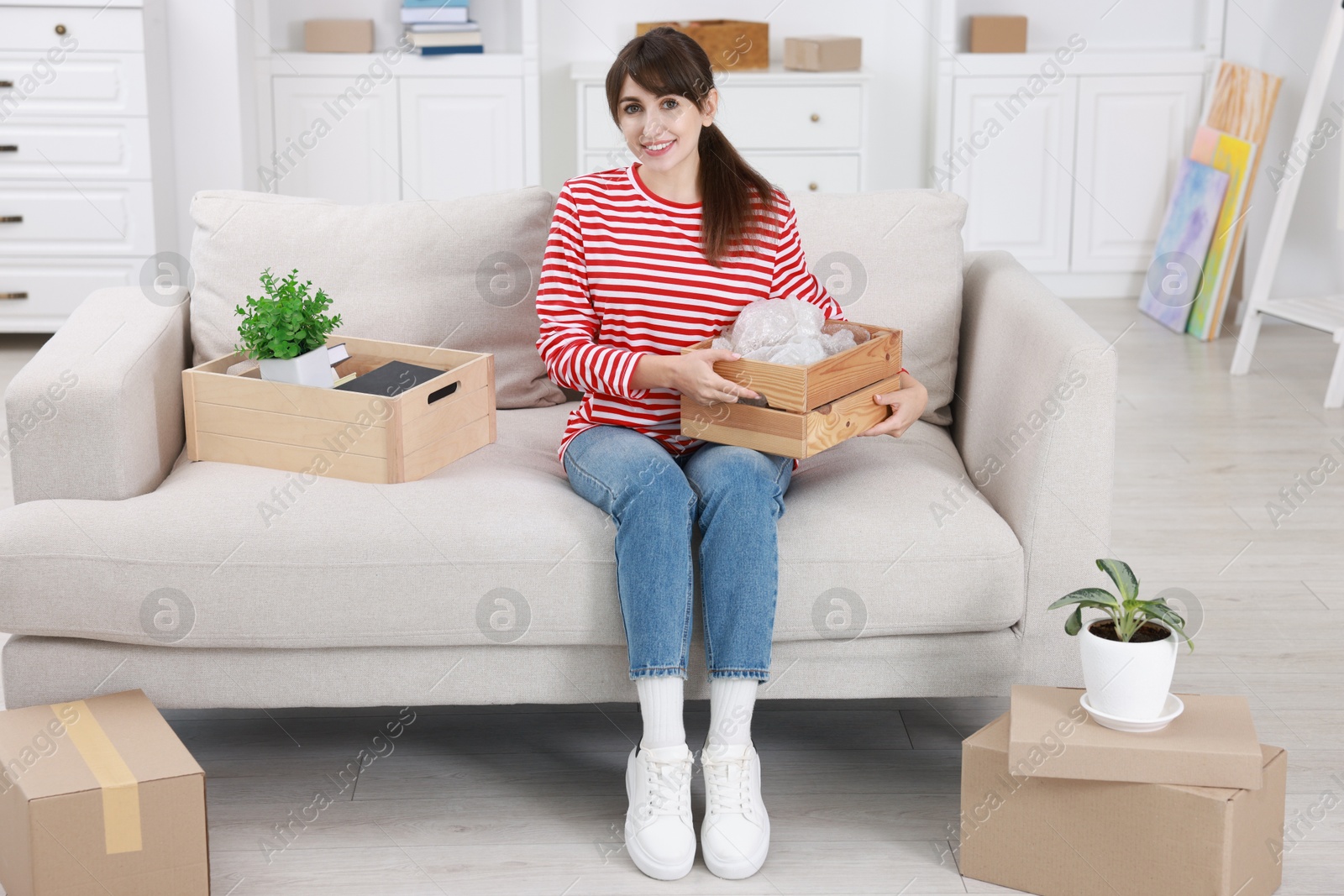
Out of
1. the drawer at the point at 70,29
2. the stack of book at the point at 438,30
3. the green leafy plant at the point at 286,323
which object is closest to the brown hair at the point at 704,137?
the green leafy plant at the point at 286,323

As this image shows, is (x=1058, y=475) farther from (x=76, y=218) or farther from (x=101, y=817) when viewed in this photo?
(x=76, y=218)

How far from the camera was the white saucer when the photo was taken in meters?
1.58

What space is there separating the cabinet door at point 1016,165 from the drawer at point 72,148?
8.92 ft

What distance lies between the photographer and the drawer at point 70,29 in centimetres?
411

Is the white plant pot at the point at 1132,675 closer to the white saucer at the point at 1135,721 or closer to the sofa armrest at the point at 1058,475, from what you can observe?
the white saucer at the point at 1135,721

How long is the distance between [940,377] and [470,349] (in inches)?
29.9

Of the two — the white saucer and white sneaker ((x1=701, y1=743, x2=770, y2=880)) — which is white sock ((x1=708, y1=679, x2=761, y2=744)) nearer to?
white sneaker ((x1=701, y1=743, x2=770, y2=880))

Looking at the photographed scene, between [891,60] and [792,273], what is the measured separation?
3.52 m

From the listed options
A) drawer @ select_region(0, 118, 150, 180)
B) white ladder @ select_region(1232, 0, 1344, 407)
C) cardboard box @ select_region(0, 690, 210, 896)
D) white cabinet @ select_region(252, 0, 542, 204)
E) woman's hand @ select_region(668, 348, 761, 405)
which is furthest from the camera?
white cabinet @ select_region(252, 0, 542, 204)

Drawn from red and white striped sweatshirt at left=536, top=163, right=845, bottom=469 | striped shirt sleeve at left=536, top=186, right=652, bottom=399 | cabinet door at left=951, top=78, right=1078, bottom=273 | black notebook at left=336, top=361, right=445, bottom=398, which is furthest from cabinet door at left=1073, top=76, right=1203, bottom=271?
black notebook at left=336, top=361, right=445, bottom=398

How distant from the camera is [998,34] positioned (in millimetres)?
4941

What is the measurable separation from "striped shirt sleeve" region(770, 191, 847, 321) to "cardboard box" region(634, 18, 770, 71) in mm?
2990

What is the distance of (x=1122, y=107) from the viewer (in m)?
4.96

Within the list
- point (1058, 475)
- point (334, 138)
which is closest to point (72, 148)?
point (334, 138)
